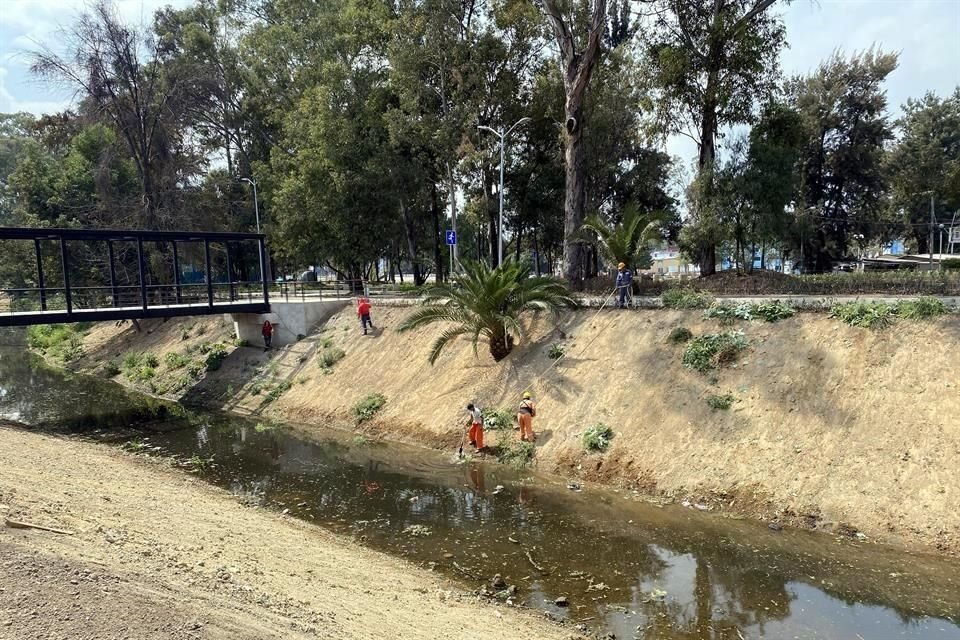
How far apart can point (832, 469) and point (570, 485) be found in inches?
216

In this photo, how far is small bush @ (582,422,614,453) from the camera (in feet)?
48.3

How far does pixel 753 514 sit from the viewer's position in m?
11.7

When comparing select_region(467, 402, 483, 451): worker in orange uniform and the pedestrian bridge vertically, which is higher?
the pedestrian bridge

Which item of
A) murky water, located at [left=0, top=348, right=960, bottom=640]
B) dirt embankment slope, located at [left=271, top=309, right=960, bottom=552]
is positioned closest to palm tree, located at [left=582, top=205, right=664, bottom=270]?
dirt embankment slope, located at [left=271, top=309, right=960, bottom=552]

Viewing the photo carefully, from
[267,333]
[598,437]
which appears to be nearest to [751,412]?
[598,437]

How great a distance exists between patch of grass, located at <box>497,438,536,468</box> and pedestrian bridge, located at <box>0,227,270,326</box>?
15929 mm

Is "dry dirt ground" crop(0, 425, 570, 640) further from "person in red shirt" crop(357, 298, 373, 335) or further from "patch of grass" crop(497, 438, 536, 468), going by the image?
"person in red shirt" crop(357, 298, 373, 335)

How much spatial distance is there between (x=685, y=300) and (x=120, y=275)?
41.4 meters

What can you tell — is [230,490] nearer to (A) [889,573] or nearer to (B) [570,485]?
(B) [570,485]

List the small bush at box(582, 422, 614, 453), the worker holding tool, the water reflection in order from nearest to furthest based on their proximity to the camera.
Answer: the water reflection < the small bush at box(582, 422, 614, 453) < the worker holding tool

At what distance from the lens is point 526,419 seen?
52.1 feet

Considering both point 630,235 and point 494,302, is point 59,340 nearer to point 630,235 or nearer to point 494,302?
point 494,302

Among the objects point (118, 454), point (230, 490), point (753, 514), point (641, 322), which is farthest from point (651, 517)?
point (118, 454)

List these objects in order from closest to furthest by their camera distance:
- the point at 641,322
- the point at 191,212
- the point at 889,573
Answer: the point at 889,573 → the point at 641,322 → the point at 191,212
